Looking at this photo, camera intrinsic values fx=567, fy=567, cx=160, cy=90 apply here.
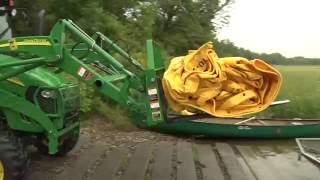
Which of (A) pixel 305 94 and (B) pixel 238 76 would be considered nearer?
(B) pixel 238 76

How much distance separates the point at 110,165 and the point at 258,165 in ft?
5.94

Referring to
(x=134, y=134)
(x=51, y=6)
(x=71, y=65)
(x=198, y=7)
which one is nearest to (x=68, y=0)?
(x=51, y=6)

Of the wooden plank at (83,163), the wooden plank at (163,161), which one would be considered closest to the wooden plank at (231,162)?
the wooden plank at (163,161)

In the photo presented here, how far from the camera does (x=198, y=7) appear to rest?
21.8 m

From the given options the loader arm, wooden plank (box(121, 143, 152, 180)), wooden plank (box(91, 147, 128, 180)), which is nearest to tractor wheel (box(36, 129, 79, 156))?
wooden plank (box(91, 147, 128, 180))

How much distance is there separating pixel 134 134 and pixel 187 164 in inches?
95.9

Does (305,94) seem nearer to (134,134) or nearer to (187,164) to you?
(134,134)

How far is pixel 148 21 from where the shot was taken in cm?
1627

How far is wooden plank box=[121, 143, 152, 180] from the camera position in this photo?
612cm

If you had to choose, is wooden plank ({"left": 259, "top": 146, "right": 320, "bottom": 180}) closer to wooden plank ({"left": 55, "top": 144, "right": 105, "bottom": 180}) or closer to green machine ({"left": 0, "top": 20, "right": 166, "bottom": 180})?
green machine ({"left": 0, "top": 20, "right": 166, "bottom": 180})

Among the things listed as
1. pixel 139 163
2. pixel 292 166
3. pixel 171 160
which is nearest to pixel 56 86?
pixel 139 163

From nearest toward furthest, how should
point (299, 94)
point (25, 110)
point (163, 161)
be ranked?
point (25, 110), point (163, 161), point (299, 94)

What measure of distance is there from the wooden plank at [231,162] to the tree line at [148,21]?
9.73 ft

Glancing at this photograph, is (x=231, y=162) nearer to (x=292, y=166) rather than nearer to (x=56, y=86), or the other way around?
(x=292, y=166)
